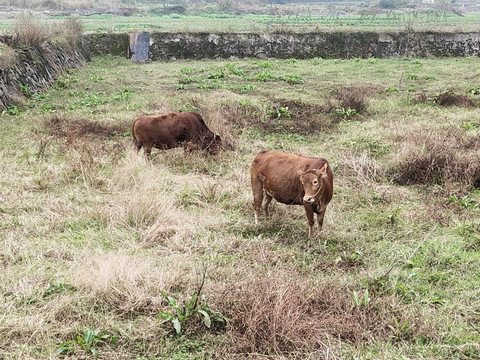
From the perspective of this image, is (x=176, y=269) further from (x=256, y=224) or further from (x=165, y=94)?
(x=165, y=94)

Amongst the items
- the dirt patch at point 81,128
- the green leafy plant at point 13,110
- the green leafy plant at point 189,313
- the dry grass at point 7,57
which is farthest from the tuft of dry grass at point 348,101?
the green leafy plant at point 189,313

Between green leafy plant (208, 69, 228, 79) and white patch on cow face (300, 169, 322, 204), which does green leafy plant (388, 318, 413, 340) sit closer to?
white patch on cow face (300, 169, 322, 204)

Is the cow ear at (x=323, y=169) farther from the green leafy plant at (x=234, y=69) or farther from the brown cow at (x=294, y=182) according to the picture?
the green leafy plant at (x=234, y=69)

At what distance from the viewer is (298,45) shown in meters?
27.2

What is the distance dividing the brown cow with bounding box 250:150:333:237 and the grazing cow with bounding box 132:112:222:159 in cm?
287

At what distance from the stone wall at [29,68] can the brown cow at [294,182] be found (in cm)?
909

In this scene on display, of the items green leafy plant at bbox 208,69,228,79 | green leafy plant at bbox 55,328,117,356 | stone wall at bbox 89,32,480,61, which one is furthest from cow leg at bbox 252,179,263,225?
stone wall at bbox 89,32,480,61

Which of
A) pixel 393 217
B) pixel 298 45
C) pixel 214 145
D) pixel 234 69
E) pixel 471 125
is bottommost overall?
pixel 393 217

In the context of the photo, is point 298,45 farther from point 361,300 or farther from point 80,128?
point 361,300

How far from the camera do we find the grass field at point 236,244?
4.52m

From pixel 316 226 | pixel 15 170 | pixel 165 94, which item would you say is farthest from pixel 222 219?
pixel 165 94

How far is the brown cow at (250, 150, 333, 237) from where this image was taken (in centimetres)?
638

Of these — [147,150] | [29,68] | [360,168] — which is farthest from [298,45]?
[360,168]

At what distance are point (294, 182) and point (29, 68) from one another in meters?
12.9
